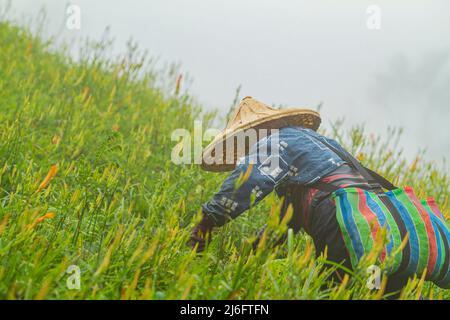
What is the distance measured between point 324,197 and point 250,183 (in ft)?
1.06

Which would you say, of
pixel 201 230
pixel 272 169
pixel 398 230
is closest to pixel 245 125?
pixel 272 169

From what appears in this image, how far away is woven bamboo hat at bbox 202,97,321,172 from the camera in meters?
2.61

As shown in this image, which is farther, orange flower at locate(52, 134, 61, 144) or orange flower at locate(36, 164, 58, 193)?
orange flower at locate(52, 134, 61, 144)

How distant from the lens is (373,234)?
1.96 metres

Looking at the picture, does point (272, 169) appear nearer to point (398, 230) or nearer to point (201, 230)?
point (201, 230)

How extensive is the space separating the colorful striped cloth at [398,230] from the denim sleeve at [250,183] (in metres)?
0.29

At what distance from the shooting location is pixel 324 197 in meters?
2.23

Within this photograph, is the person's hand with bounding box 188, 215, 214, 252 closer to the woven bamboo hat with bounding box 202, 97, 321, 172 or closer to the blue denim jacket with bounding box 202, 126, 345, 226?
the blue denim jacket with bounding box 202, 126, 345, 226

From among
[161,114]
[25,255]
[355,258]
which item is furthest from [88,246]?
[161,114]

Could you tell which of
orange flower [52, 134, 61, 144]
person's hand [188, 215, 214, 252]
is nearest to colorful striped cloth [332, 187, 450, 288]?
person's hand [188, 215, 214, 252]

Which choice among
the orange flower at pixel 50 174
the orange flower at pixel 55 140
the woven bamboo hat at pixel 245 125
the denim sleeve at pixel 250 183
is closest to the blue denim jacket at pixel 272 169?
the denim sleeve at pixel 250 183
